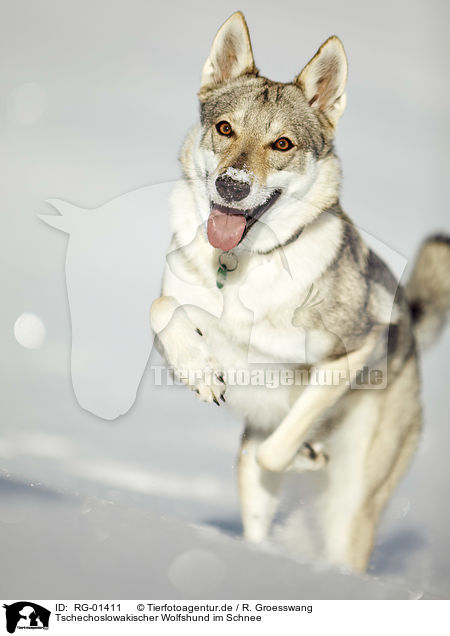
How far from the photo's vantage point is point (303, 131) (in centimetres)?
166

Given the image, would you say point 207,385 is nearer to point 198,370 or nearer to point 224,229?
point 198,370

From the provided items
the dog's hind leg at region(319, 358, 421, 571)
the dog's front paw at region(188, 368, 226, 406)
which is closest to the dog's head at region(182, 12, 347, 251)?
the dog's front paw at region(188, 368, 226, 406)

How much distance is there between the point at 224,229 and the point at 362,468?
0.99 meters

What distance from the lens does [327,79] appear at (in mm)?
1654

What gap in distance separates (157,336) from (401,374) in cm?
91

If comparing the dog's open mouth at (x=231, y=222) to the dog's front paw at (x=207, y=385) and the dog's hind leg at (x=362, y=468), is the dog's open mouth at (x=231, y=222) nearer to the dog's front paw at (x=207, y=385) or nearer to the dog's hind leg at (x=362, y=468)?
the dog's front paw at (x=207, y=385)

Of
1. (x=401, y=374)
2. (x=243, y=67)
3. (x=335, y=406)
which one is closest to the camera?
(x=243, y=67)

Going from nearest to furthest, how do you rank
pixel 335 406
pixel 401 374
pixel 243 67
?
1. pixel 243 67
2. pixel 335 406
3. pixel 401 374
